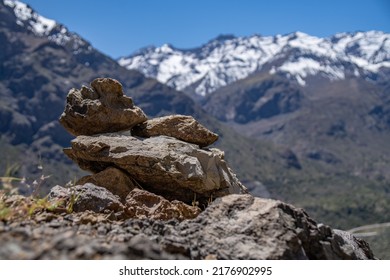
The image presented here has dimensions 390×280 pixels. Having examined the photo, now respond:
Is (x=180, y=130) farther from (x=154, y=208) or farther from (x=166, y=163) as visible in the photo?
(x=154, y=208)

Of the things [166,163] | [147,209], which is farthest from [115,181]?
[147,209]

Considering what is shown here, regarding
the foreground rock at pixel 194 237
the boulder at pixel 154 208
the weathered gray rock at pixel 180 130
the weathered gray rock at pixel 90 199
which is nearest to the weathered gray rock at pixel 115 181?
the boulder at pixel 154 208

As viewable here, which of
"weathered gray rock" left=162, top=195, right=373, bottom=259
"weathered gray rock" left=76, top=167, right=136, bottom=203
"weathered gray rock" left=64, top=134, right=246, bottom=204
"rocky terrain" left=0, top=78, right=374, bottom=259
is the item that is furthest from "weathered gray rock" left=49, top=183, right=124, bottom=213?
"weathered gray rock" left=162, top=195, right=373, bottom=259

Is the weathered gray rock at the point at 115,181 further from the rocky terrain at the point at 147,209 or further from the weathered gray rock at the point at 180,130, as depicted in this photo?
the weathered gray rock at the point at 180,130

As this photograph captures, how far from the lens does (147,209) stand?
1371cm

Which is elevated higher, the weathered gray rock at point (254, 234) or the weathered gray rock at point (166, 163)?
the weathered gray rock at point (166, 163)

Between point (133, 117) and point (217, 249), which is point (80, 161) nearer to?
point (133, 117)

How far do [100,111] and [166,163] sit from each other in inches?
129

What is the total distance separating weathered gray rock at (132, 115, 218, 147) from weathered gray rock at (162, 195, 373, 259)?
605 cm

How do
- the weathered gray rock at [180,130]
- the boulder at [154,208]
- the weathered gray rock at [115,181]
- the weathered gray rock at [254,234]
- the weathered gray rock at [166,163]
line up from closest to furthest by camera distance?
the weathered gray rock at [254,234]
the boulder at [154,208]
the weathered gray rock at [166,163]
the weathered gray rock at [115,181]
the weathered gray rock at [180,130]

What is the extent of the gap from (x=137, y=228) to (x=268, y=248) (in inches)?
94.8

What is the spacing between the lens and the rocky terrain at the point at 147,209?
807cm

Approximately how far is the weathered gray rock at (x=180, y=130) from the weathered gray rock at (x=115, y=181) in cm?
180
